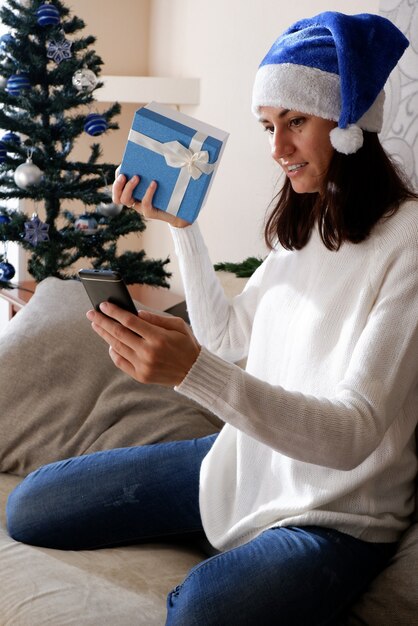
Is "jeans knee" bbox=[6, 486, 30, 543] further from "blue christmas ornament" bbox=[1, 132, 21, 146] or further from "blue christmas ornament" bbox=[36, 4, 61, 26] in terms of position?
"blue christmas ornament" bbox=[36, 4, 61, 26]

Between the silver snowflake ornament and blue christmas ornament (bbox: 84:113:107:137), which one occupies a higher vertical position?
the silver snowflake ornament

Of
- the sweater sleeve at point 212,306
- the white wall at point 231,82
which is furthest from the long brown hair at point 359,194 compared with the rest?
the white wall at point 231,82

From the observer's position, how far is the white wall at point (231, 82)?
2893mm

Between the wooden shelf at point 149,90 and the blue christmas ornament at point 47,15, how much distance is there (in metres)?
0.75

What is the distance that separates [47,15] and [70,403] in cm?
118

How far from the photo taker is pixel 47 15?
252 centimetres

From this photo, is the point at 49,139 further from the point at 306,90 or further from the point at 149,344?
the point at 149,344

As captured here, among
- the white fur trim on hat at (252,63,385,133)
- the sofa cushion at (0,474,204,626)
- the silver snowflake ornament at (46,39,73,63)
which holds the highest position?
the white fur trim on hat at (252,63,385,133)

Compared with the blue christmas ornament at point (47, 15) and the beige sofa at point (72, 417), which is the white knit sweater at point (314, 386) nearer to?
the beige sofa at point (72, 417)

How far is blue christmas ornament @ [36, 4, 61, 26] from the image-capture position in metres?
2.52

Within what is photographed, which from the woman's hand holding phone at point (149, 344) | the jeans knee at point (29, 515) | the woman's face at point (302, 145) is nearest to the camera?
the woman's hand holding phone at point (149, 344)

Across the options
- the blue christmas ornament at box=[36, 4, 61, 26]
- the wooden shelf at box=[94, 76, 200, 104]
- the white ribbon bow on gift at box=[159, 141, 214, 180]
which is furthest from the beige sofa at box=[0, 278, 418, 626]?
the wooden shelf at box=[94, 76, 200, 104]

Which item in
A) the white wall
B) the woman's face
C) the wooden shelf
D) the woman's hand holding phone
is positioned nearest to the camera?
the woman's hand holding phone

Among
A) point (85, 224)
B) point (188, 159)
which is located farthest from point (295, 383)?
point (85, 224)
